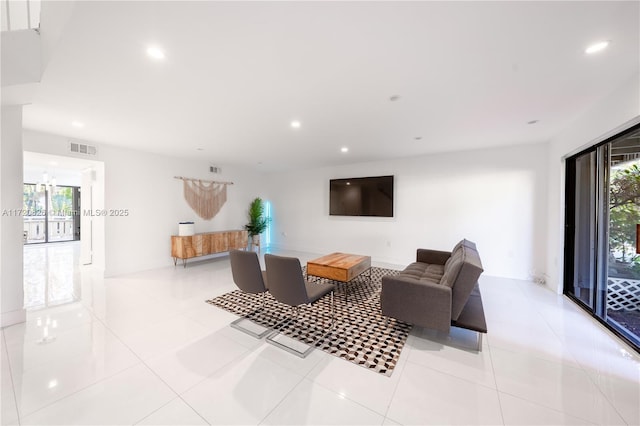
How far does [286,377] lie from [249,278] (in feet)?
3.75

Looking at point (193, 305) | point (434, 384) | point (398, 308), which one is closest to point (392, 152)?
point (398, 308)

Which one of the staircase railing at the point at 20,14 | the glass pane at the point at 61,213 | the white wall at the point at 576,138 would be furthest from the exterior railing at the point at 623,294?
the glass pane at the point at 61,213

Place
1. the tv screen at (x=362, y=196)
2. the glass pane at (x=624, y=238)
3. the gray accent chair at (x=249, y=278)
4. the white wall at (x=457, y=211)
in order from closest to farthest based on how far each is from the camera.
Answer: the glass pane at (x=624, y=238), the gray accent chair at (x=249, y=278), the white wall at (x=457, y=211), the tv screen at (x=362, y=196)

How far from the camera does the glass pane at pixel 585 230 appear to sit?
9.98 ft

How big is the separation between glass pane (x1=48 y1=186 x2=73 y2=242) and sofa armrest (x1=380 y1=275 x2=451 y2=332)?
11.8m

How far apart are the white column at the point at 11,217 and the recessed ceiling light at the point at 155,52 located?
236 centimetres

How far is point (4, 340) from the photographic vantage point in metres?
2.36

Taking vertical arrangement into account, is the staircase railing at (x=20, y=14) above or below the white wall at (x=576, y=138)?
above

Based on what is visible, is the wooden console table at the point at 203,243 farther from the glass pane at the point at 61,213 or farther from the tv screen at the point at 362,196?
the glass pane at the point at 61,213

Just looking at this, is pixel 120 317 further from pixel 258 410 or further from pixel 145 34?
pixel 145 34

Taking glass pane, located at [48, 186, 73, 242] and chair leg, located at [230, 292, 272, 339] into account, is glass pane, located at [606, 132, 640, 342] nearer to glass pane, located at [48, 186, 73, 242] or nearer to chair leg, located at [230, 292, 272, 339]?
chair leg, located at [230, 292, 272, 339]

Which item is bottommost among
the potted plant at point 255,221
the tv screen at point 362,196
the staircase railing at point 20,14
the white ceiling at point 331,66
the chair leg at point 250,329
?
the chair leg at point 250,329

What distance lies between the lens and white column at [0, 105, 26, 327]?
8.80 feet

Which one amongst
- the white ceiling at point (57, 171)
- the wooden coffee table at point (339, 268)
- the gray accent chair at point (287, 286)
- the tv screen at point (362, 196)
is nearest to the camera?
the gray accent chair at point (287, 286)
